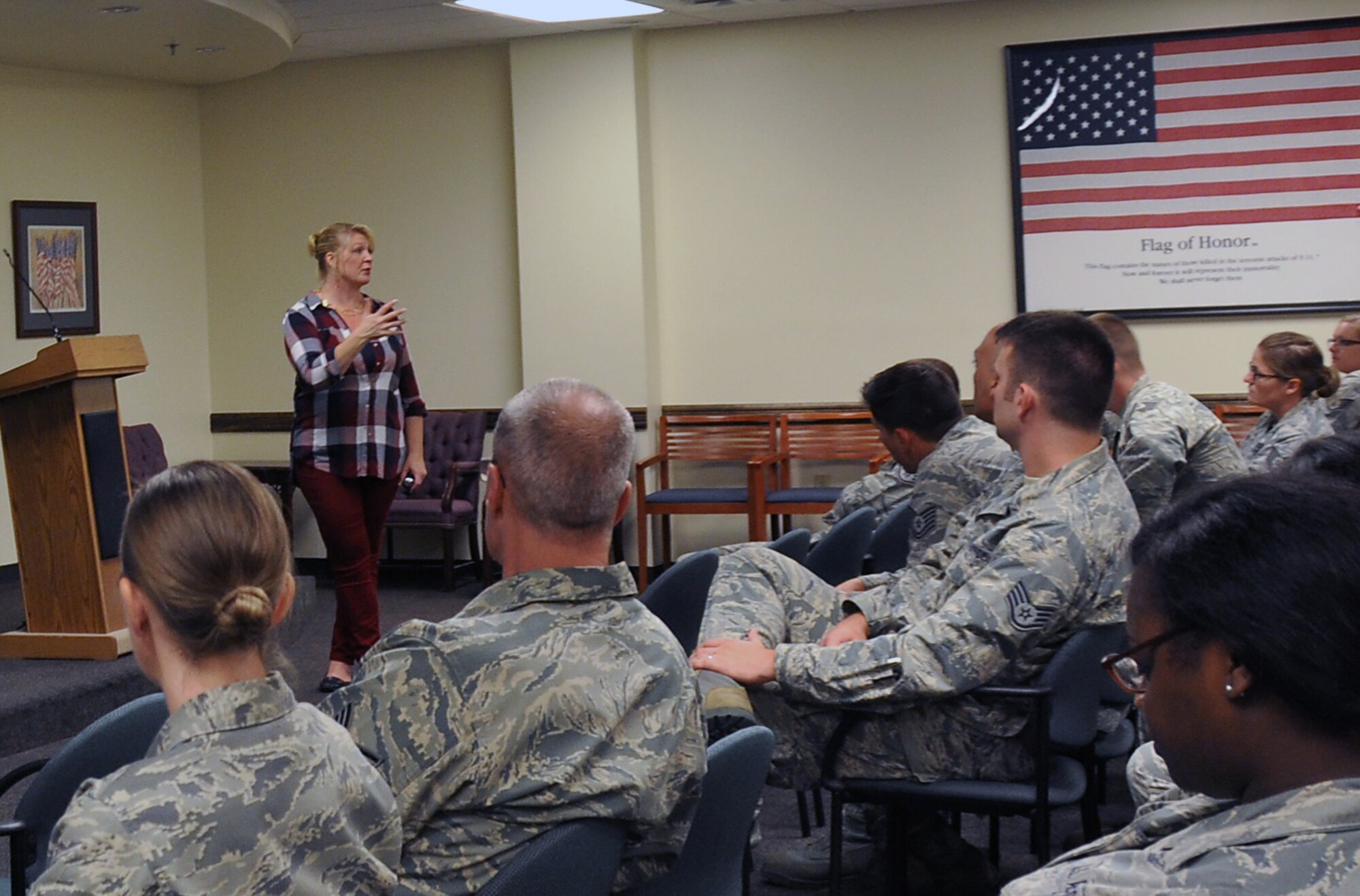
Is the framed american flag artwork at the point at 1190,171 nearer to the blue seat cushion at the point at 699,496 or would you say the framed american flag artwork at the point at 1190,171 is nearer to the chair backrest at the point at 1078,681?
the blue seat cushion at the point at 699,496

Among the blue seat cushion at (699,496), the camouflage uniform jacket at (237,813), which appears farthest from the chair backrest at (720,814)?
the blue seat cushion at (699,496)

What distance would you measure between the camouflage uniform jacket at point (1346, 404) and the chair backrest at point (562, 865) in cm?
374

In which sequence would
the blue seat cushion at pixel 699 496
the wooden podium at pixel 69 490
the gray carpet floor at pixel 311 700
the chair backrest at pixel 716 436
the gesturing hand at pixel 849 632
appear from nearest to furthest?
the gesturing hand at pixel 849 632, the gray carpet floor at pixel 311 700, the wooden podium at pixel 69 490, the blue seat cushion at pixel 699 496, the chair backrest at pixel 716 436

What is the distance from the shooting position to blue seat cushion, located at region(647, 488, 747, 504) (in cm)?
720

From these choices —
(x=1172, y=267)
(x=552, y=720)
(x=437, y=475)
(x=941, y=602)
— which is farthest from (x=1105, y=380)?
(x=437, y=475)

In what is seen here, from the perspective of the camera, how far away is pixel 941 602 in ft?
9.61

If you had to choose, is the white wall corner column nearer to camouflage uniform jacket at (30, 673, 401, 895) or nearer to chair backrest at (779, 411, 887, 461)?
chair backrest at (779, 411, 887, 461)

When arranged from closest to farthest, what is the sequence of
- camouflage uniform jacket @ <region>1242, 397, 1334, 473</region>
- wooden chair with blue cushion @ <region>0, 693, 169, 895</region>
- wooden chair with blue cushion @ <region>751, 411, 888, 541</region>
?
1. wooden chair with blue cushion @ <region>0, 693, 169, 895</region>
2. camouflage uniform jacket @ <region>1242, 397, 1334, 473</region>
3. wooden chair with blue cushion @ <region>751, 411, 888, 541</region>

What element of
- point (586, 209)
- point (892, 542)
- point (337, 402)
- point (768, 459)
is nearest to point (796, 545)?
point (892, 542)

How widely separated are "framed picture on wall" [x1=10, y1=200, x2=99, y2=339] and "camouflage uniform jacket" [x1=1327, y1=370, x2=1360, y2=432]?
5950 millimetres

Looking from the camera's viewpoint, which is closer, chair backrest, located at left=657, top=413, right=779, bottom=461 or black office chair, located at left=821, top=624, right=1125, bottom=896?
black office chair, located at left=821, top=624, right=1125, bottom=896

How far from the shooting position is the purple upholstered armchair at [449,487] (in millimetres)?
7488

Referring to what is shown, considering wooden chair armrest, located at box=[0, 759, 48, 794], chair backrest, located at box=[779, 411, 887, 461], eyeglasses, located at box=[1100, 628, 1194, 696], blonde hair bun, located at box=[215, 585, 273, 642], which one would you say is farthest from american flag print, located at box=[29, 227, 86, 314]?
eyeglasses, located at box=[1100, 628, 1194, 696]

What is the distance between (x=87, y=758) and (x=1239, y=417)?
6.09 m
